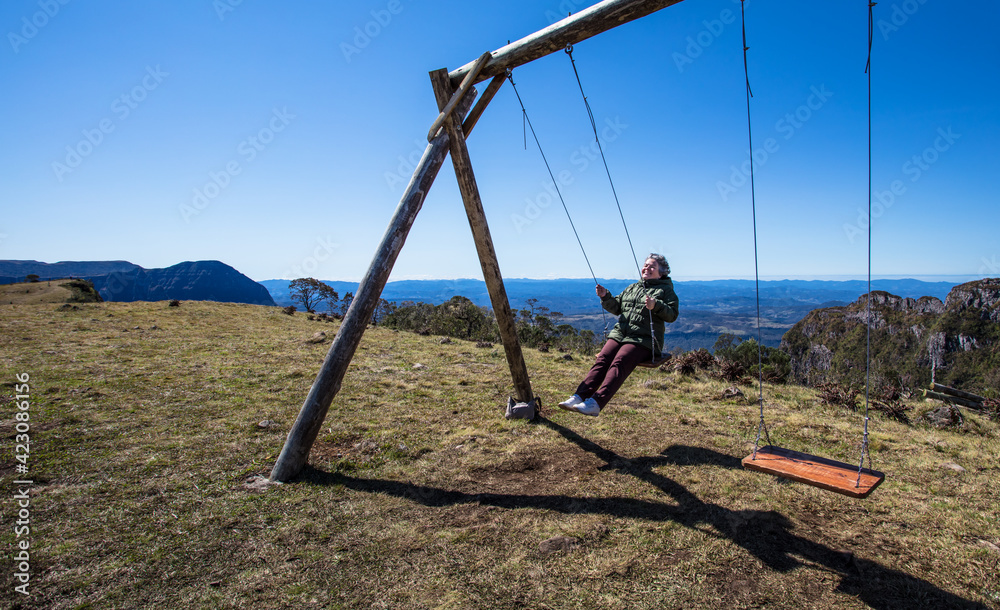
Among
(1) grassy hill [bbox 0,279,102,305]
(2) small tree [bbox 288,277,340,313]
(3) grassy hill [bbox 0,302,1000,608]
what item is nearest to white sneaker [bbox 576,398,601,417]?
(3) grassy hill [bbox 0,302,1000,608]

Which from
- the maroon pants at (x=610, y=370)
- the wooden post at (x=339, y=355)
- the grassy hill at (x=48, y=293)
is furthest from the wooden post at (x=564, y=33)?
the grassy hill at (x=48, y=293)

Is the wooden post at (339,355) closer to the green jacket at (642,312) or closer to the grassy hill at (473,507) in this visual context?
the grassy hill at (473,507)

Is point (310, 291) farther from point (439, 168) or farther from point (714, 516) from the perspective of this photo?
point (714, 516)

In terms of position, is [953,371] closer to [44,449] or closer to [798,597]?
[798,597]

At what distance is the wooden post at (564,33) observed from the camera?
407cm

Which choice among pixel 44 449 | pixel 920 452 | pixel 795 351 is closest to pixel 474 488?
pixel 44 449

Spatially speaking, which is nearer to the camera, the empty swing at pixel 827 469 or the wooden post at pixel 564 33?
the empty swing at pixel 827 469

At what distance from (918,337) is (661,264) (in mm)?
93331

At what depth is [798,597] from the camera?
9.14 feet

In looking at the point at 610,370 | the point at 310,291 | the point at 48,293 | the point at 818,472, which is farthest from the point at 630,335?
the point at 310,291

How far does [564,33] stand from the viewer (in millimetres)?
4438

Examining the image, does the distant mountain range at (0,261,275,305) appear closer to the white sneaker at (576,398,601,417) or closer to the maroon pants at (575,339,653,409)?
the maroon pants at (575,339,653,409)

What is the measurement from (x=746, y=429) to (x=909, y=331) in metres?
95.2

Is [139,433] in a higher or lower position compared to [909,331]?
higher
